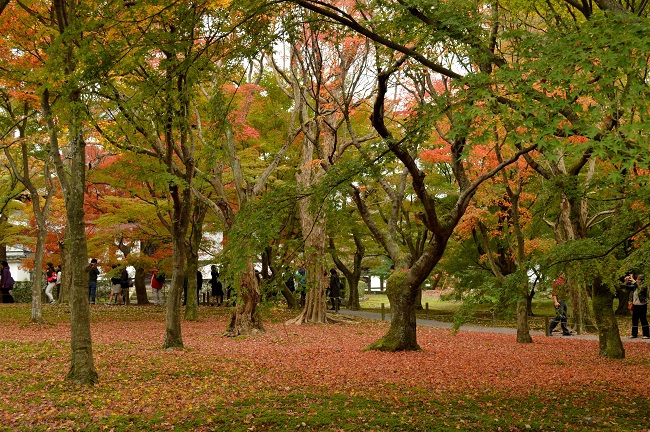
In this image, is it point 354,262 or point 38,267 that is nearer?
point 38,267

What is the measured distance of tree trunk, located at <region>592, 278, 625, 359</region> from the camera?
12766 millimetres

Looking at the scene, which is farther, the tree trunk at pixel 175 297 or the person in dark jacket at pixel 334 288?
the person in dark jacket at pixel 334 288

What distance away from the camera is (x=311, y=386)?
29.7 ft

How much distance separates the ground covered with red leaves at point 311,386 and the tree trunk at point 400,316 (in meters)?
0.45

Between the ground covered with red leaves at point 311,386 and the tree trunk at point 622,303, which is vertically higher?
the tree trunk at point 622,303

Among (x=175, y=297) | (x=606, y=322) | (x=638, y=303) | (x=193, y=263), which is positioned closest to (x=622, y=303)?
(x=638, y=303)

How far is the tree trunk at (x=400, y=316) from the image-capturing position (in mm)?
12758

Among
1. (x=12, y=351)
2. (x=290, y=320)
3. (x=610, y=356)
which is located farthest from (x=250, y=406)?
(x=290, y=320)

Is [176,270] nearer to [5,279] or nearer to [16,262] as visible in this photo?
[5,279]

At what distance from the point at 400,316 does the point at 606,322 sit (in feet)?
14.6

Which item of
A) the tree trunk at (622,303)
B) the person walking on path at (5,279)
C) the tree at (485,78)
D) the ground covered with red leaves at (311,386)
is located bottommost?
the ground covered with red leaves at (311,386)

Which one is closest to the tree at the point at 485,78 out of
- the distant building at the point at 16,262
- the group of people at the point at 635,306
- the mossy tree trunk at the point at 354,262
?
the group of people at the point at 635,306

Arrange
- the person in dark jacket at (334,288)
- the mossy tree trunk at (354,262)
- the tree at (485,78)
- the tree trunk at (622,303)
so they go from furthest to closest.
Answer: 1. the mossy tree trunk at (354,262)
2. the tree trunk at (622,303)
3. the person in dark jacket at (334,288)
4. the tree at (485,78)

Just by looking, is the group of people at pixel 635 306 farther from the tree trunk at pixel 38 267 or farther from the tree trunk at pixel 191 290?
the tree trunk at pixel 38 267
